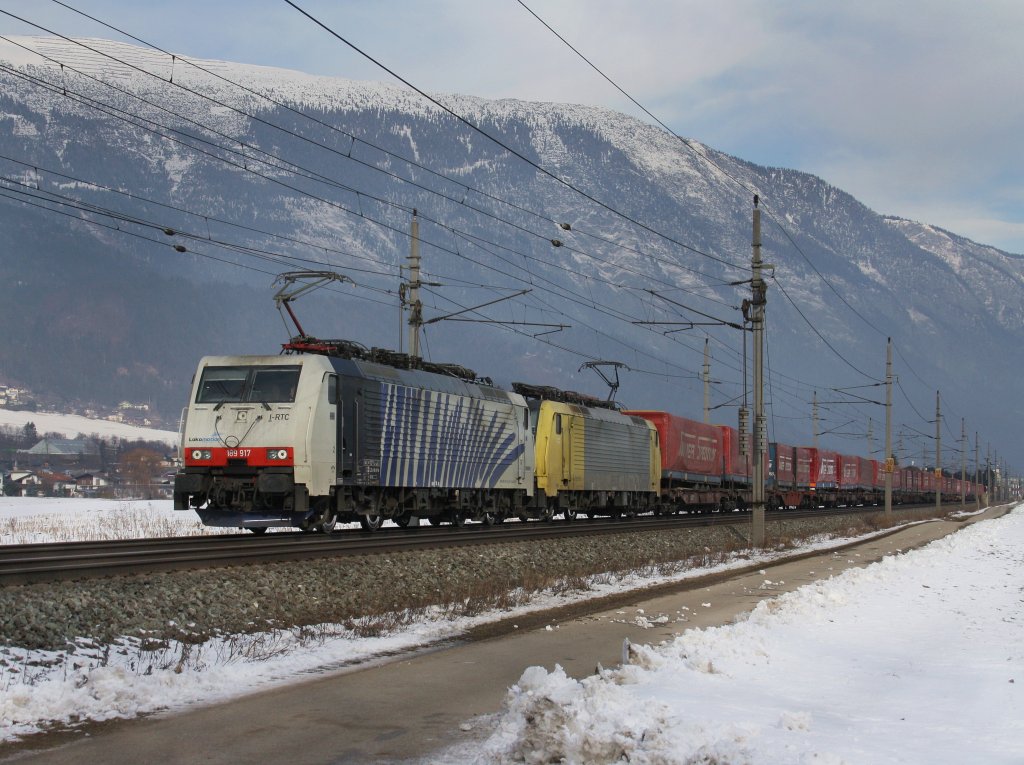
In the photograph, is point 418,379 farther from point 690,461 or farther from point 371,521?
point 690,461

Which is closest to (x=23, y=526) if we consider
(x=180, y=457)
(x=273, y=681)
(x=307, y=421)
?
(x=180, y=457)

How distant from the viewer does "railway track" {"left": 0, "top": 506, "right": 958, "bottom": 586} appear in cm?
1378

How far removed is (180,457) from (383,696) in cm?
1427

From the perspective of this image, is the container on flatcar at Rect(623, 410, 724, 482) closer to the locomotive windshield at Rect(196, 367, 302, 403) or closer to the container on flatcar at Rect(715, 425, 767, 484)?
the container on flatcar at Rect(715, 425, 767, 484)

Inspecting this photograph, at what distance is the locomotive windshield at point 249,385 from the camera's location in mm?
21891

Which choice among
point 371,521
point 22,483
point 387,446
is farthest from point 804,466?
point 22,483

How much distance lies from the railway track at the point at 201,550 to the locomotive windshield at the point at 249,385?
273cm

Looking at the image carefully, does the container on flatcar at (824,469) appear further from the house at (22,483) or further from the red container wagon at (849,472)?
the house at (22,483)

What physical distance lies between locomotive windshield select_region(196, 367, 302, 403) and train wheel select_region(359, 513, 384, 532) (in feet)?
13.1

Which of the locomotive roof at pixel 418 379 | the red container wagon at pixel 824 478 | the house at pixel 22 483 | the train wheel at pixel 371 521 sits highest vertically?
the locomotive roof at pixel 418 379

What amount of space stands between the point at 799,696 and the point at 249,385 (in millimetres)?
15227

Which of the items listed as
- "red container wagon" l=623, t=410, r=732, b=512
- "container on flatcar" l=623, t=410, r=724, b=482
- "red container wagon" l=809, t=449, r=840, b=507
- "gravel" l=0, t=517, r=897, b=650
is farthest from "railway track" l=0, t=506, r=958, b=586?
"red container wagon" l=809, t=449, r=840, b=507

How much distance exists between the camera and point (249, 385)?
22141 millimetres

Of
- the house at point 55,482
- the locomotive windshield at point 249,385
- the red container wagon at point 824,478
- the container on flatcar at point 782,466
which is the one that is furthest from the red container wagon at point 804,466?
the house at point 55,482
